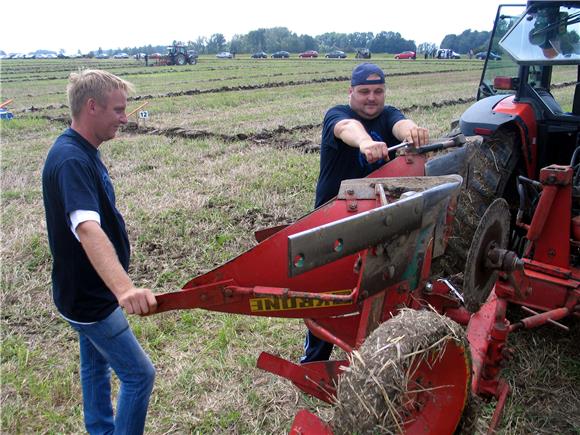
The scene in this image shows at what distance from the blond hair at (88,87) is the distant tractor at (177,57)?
141 feet

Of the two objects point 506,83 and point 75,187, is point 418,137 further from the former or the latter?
point 506,83

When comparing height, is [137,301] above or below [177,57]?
below

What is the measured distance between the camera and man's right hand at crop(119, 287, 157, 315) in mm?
1990

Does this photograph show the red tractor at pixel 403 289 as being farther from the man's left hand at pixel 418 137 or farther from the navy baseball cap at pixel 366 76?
the navy baseball cap at pixel 366 76

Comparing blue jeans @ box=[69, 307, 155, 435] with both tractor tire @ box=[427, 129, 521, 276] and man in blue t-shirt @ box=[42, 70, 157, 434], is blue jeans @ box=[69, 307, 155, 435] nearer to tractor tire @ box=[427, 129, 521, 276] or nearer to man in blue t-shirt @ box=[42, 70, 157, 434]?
man in blue t-shirt @ box=[42, 70, 157, 434]

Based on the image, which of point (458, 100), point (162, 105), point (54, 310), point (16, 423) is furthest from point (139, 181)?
point (458, 100)

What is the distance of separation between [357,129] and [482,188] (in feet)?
4.47

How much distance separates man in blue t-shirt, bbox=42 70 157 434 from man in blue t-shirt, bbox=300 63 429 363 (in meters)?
1.07

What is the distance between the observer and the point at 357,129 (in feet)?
8.87

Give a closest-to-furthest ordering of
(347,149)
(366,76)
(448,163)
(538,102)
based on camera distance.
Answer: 1. (448,163)
2. (366,76)
3. (347,149)
4. (538,102)

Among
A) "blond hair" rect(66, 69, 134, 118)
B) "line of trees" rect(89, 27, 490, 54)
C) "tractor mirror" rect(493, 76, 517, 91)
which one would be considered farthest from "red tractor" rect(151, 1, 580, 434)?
"line of trees" rect(89, 27, 490, 54)

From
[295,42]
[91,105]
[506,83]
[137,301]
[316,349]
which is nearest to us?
[137,301]

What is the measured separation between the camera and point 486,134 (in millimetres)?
3873

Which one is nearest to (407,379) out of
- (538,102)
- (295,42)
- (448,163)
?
(448,163)
